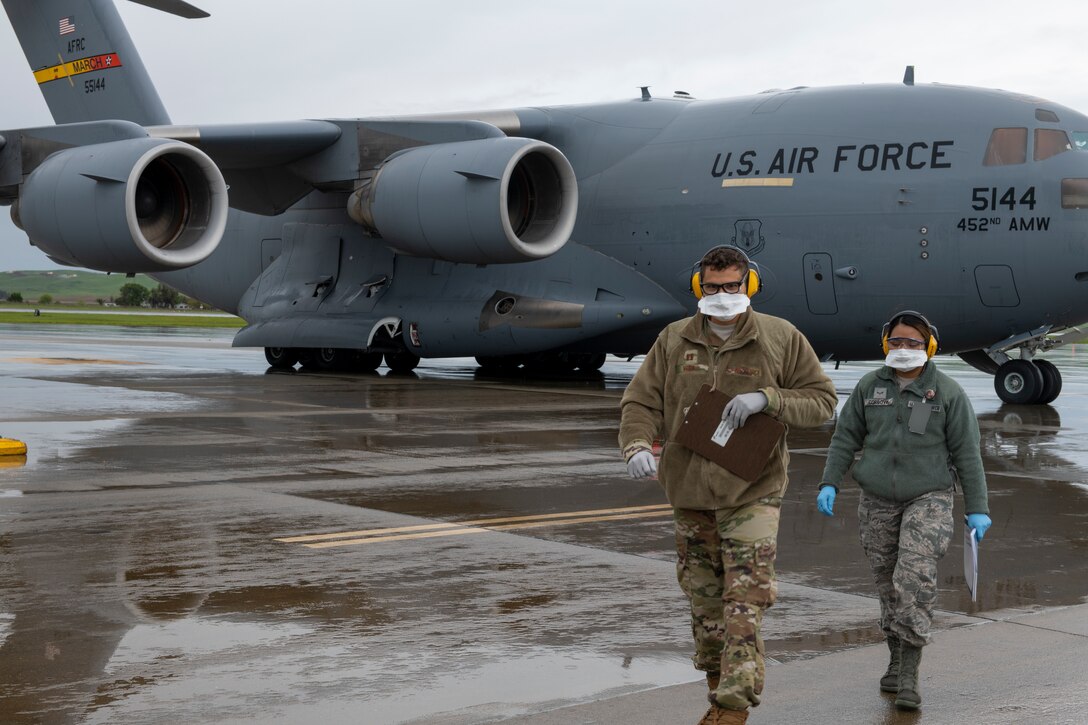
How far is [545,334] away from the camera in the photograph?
18.6m

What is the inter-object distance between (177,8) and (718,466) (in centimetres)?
1914

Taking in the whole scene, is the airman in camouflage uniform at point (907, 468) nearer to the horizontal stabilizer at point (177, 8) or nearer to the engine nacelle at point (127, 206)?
the engine nacelle at point (127, 206)

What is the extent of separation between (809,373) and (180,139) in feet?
48.7

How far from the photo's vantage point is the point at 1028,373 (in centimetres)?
1636

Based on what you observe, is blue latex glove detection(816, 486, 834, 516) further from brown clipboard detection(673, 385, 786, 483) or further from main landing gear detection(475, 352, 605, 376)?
main landing gear detection(475, 352, 605, 376)

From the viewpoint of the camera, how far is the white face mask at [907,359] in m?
4.87

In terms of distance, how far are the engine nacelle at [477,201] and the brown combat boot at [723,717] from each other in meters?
12.6

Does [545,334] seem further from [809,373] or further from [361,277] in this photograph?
[809,373]

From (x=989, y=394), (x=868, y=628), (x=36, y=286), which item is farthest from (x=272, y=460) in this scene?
(x=36, y=286)

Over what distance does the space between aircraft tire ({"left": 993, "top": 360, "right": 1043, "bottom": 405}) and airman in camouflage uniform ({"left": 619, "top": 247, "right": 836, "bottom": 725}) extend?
498 inches

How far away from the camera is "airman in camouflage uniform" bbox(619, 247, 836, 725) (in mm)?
4289

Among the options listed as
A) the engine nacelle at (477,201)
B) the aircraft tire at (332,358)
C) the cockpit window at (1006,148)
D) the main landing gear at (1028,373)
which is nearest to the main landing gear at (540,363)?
the aircraft tire at (332,358)

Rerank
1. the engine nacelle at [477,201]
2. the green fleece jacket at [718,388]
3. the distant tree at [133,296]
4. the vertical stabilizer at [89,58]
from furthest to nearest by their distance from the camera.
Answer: the distant tree at [133,296], the vertical stabilizer at [89,58], the engine nacelle at [477,201], the green fleece jacket at [718,388]

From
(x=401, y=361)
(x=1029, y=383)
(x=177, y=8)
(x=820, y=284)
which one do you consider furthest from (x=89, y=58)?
(x=1029, y=383)
